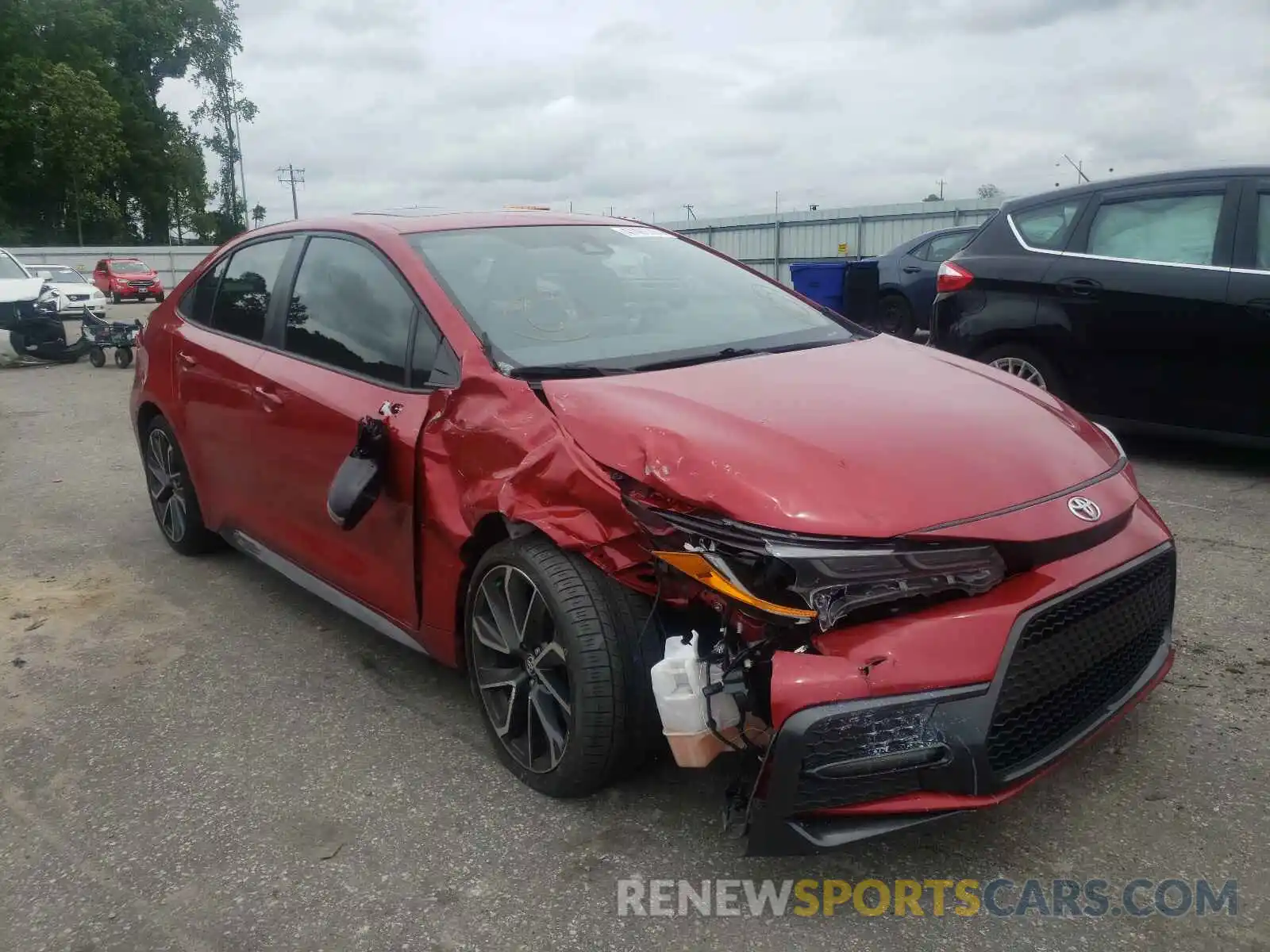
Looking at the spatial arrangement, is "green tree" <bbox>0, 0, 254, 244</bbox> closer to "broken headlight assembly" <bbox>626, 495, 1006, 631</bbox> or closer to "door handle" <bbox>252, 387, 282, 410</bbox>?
"door handle" <bbox>252, 387, 282, 410</bbox>

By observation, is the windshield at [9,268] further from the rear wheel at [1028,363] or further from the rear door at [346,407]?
the rear wheel at [1028,363]

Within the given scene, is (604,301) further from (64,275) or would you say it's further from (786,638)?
(64,275)

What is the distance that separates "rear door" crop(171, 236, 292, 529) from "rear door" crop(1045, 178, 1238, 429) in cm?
435

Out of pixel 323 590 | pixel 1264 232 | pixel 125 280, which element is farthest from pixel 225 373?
pixel 125 280

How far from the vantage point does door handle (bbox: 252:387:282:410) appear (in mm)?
3632

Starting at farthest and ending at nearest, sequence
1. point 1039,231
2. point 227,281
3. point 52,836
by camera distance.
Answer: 1. point 1039,231
2. point 227,281
3. point 52,836

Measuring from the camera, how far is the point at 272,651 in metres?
3.80

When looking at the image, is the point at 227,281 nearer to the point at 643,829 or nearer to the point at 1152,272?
the point at 643,829

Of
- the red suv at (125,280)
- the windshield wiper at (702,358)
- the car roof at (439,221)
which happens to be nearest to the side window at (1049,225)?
the car roof at (439,221)

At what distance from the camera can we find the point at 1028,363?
20.5 ft

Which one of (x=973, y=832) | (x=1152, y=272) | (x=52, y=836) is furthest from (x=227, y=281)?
(x=1152, y=272)

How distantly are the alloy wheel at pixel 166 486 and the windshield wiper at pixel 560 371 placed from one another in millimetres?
2522

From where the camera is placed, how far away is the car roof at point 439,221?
3525 millimetres

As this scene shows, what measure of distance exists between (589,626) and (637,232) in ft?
6.43
